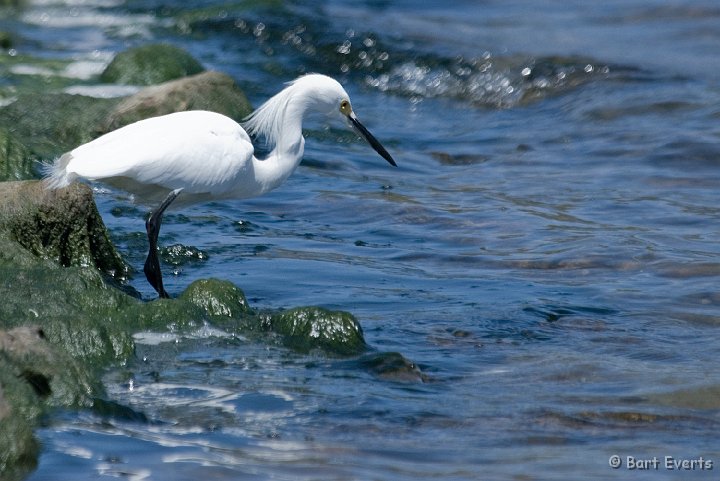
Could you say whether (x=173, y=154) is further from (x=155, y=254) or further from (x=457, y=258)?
(x=457, y=258)

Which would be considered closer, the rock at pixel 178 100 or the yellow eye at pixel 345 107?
the yellow eye at pixel 345 107

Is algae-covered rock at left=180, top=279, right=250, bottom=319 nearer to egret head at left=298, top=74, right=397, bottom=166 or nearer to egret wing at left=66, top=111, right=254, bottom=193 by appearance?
egret wing at left=66, top=111, right=254, bottom=193

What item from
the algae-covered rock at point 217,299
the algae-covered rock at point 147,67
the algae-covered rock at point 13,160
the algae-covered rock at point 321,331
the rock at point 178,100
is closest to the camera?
the algae-covered rock at point 321,331

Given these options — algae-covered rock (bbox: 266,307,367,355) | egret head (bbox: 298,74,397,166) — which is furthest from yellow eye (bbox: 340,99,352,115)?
algae-covered rock (bbox: 266,307,367,355)

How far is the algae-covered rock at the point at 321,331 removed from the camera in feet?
18.0

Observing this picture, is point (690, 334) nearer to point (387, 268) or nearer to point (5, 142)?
point (387, 268)

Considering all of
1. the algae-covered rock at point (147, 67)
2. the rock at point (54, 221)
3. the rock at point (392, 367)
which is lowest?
the rock at point (392, 367)

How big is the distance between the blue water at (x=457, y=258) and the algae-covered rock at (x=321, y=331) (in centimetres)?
9

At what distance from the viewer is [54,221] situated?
6.17 metres

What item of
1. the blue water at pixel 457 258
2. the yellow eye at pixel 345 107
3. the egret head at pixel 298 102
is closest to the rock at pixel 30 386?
the blue water at pixel 457 258

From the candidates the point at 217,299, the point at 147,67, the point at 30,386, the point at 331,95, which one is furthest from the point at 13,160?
the point at 147,67

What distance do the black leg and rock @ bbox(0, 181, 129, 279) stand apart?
11.0 inches

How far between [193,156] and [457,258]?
1880mm

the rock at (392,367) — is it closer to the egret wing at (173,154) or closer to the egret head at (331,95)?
the egret wing at (173,154)
